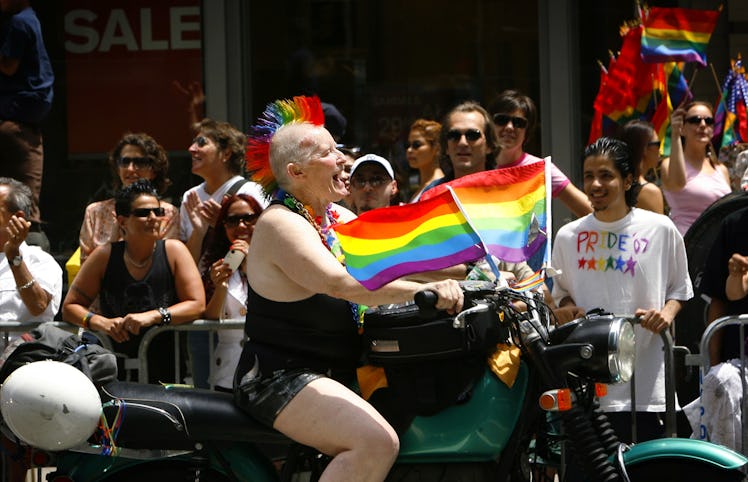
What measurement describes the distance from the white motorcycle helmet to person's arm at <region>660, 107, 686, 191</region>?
425 cm

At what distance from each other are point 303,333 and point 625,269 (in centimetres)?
217

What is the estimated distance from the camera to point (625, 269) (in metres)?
6.20

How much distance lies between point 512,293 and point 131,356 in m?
2.82

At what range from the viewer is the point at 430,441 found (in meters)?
4.51

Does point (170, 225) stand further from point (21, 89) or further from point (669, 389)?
point (669, 389)

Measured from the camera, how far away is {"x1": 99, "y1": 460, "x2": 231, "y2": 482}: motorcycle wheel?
4.85 m

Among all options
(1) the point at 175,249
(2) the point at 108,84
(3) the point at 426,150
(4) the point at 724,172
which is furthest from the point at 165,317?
(2) the point at 108,84

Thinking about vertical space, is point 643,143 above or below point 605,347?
above

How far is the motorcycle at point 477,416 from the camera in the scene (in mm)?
4371

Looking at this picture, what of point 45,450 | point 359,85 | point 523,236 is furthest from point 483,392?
point 359,85

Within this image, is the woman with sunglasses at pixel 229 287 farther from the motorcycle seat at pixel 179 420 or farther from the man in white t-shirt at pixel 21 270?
the motorcycle seat at pixel 179 420

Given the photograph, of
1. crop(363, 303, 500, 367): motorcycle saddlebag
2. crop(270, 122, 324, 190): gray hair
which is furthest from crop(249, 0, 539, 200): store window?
crop(363, 303, 500, 367): motorcycle saddlebag

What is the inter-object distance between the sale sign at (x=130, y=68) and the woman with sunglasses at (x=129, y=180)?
2.75m

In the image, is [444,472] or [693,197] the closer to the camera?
[444,472]
